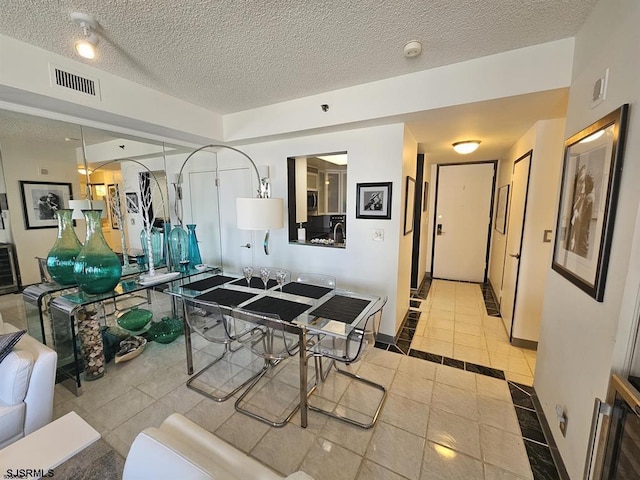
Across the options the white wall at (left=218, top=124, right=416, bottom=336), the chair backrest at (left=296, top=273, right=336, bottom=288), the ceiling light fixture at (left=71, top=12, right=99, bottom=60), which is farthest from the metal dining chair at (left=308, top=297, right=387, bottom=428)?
the ceiling light fixture at (left=71, top=12, right=99, bottom=60)

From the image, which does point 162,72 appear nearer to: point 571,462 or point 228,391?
point 228,391

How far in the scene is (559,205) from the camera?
1.80 meters

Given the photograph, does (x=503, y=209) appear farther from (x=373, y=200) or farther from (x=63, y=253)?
(x=63, y=253)

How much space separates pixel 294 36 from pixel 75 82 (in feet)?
5.69

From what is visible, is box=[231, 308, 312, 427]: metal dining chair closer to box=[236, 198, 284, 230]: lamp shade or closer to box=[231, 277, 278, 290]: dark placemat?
box=[231, 277, 278, 290]: dark placemat

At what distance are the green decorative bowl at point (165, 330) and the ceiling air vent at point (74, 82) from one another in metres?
2.30

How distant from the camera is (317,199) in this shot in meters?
5.04

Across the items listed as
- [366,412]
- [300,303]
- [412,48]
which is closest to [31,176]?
[300,303]

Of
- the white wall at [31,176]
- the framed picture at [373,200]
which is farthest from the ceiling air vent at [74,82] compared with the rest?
the framed picture at [373,200]

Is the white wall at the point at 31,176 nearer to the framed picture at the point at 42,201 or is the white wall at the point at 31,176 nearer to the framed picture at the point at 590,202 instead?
the framed picture at the point at 42,201

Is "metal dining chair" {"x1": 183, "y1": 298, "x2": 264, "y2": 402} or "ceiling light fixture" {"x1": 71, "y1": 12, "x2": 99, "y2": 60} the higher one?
"ceiling light fixture" {"x1": 71, "y1": 12, "x2": 99, "y2": 60}

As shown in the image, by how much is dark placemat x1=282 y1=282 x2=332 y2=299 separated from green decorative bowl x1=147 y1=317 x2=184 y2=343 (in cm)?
156

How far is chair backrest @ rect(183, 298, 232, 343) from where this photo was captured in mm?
2020

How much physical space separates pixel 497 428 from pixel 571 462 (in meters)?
0.46
